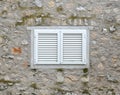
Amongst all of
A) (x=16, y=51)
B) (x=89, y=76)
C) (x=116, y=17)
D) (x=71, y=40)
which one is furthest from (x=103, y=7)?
(x=16, y=51)

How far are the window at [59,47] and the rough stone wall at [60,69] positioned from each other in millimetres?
90

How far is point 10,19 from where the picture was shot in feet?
21.9

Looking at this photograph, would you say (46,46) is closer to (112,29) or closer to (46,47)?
(46,47)

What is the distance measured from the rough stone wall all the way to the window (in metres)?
0.09

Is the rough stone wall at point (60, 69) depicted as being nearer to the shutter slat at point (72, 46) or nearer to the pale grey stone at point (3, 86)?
the pale grey stone at point (3, 86)

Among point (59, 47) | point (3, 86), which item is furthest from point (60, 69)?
point (3, 86)

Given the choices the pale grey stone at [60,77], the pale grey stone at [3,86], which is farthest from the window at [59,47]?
the pale grey stone at [3,86]

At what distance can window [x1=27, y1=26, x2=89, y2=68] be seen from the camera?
6.65 m

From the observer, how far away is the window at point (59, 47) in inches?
262

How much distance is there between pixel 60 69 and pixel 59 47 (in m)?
0.37

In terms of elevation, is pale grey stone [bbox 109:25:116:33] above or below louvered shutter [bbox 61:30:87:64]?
above

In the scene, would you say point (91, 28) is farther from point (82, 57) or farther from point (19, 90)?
point (19, 90)

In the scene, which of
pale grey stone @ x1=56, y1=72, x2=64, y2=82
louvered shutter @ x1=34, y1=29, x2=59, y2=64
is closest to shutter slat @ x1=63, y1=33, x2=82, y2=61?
louvered shutter @ x1=34, y1=29, x2=59, y2=64

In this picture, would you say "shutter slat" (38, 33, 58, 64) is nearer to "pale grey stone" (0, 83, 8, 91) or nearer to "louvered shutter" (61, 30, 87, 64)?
"louvered shutter" (61, 30, 87, 64)
